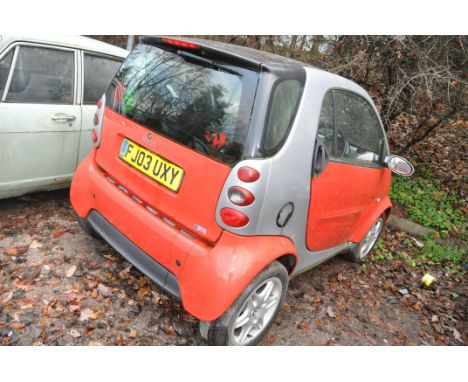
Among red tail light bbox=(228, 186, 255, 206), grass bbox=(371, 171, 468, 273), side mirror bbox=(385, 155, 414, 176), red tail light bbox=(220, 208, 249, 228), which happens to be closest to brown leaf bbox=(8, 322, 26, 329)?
red tail light bbox=(220, 208, 249, 228)

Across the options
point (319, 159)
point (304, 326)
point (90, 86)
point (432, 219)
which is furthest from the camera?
point (432, 219)

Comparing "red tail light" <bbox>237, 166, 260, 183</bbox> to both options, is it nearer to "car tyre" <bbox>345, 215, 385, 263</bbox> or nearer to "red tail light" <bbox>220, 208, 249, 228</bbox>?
"red tail light" <bbox>220, 208, 249, 228</bbox>

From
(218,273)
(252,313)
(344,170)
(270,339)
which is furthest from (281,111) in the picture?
(270,339)

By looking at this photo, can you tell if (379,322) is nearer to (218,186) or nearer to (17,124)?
(218,186)

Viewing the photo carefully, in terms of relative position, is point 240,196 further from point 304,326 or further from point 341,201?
point 304,326

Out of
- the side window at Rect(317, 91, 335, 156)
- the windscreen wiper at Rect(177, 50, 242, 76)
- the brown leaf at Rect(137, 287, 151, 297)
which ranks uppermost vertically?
the windscreen wiper at Rect(177, 50, 242, 76)

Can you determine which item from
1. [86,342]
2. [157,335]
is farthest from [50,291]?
[157,335]

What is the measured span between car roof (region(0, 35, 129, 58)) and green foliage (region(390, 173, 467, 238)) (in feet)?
14.3

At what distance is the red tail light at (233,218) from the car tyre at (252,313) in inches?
15.0

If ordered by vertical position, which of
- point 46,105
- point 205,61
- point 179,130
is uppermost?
point 205,61

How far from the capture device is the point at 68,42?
3619mm

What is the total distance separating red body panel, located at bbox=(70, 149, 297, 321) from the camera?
227cm

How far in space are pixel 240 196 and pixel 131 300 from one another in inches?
52.0

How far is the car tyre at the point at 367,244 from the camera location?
4.14 meters
